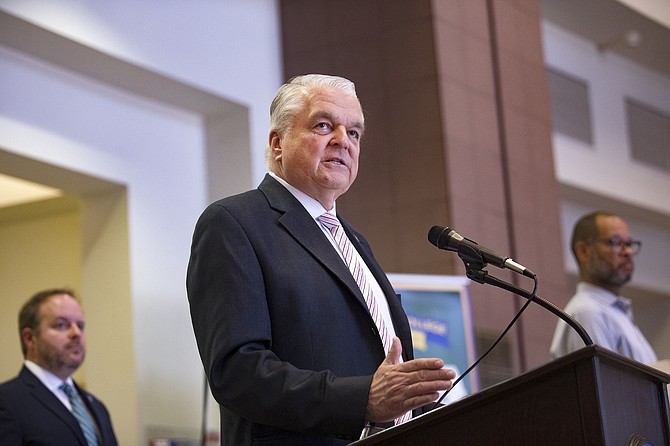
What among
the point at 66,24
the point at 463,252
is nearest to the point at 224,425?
the point at 463,252

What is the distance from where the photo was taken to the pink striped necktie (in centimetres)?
253

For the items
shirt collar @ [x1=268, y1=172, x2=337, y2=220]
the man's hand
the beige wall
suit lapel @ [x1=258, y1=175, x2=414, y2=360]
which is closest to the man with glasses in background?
suit lapel @ [x1=258, y1=175, x2=414, y2=360]

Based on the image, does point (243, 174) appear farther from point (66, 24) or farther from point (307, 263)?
point (307, 263)

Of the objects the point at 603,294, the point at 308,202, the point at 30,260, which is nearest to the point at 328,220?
the point at 308,202

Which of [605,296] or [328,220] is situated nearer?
[328,220]

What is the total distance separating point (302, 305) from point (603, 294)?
307 cm

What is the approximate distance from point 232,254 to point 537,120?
5.59 m

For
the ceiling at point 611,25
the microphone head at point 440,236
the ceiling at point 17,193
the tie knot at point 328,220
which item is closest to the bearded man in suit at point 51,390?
the ceiling at point 17,193

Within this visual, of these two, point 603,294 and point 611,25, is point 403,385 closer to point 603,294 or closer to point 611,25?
point 603,294

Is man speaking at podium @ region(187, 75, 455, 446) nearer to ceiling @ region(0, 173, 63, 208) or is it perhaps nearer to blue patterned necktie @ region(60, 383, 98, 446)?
blue patterned necktie @ region(60, 383, 98, 446)

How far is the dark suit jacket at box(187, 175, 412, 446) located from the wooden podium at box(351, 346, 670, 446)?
0.81 ft

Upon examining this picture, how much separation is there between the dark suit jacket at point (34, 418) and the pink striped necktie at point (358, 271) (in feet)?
7.83

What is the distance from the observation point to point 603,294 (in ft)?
17.0

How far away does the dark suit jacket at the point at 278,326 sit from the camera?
86.3 inches
